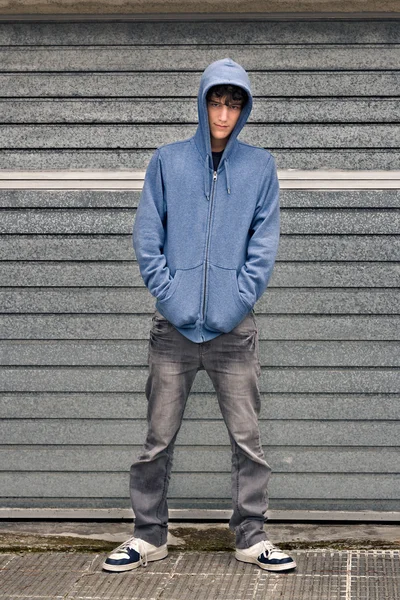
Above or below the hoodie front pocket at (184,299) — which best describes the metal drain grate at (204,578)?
below

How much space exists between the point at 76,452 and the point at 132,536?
2.00 ft

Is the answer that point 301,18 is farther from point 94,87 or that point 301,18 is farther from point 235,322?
point 235,322

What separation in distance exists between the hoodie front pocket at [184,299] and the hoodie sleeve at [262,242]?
20 cm

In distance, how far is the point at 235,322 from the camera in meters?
5.01

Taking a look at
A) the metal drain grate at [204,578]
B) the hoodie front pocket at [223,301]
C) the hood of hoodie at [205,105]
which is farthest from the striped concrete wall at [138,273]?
the hoodie front pocket at [223,301]

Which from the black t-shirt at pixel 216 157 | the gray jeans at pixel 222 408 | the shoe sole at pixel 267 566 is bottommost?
the shoe sole at pixel 267 566

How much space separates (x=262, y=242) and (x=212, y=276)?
0.90 ft

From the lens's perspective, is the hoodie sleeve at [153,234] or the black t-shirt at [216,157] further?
the black t-shirt at [216,157]

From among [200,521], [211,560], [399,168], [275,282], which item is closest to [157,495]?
[211,560]

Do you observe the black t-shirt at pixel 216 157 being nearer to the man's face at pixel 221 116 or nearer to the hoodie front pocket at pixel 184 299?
the man's face at pixel 221 116

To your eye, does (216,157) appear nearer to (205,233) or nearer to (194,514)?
(205,233)

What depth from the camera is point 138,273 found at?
581 centimetres

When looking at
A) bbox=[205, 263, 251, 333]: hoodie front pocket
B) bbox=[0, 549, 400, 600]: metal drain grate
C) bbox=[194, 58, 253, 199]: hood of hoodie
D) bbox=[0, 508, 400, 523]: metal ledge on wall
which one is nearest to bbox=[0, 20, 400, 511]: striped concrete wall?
bbox=[0, 508, 400, 523]: metal ledge on wall

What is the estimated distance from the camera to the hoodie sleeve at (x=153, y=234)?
4.97 m
